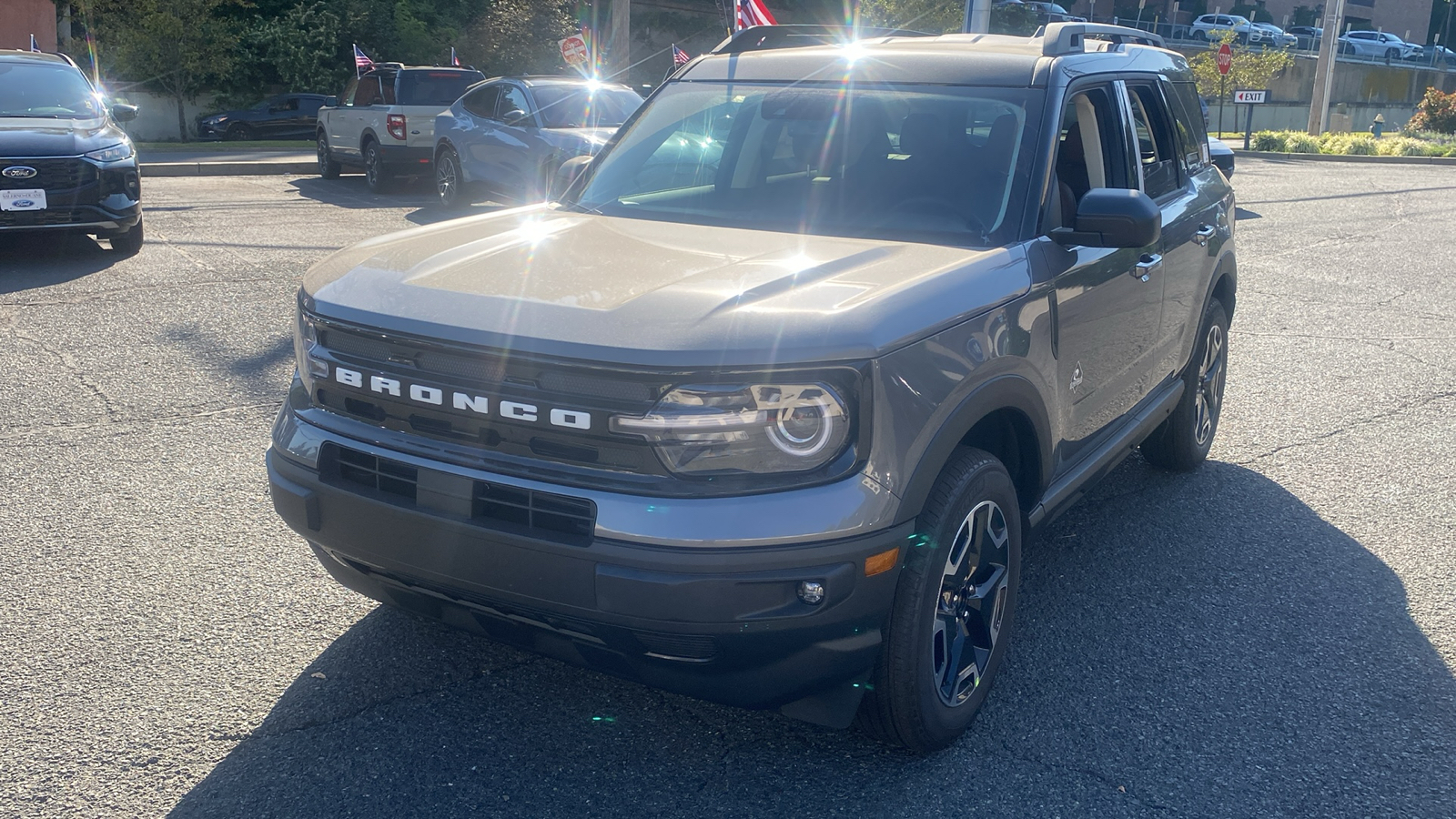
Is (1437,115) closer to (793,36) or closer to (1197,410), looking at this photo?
(1197,410)

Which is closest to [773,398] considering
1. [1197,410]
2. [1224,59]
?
[1197,410]

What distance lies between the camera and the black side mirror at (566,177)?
447 cm

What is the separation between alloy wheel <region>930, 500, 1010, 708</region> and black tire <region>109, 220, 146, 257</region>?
942 centimetres

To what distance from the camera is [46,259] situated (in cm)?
1027

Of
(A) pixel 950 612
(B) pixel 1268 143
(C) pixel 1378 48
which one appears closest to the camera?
(A) pixel 950 612

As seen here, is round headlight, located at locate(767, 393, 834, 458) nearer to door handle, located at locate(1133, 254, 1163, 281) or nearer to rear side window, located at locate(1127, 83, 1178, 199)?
door handle, located at locate(1133, 254, 1163, 281)

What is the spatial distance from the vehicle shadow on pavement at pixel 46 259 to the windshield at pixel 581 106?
186 inches

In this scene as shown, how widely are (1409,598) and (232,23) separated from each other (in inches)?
1344

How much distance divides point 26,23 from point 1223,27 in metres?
54.9

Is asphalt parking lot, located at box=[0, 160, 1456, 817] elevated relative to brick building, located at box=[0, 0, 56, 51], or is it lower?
lower

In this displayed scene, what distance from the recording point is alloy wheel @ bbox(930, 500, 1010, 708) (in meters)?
3.10

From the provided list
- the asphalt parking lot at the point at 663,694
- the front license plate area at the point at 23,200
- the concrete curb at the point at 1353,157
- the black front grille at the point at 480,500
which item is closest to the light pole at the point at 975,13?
the asphalt parking lot at the point at 663,694

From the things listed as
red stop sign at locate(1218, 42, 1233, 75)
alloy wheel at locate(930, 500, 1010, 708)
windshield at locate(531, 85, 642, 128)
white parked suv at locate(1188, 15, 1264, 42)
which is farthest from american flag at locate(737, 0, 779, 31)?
white parked suv at locate(1188, 15, 1264, 42)

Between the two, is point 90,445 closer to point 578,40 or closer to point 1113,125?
point 1113,125
